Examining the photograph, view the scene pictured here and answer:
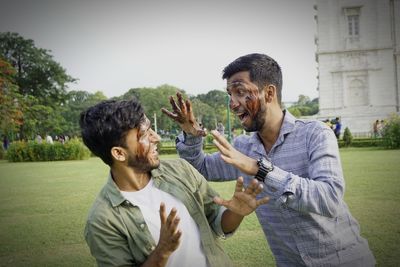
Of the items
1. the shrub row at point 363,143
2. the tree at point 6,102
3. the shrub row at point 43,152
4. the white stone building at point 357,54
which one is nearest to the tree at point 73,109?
the tree at point 6,102

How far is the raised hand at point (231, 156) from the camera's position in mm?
2146

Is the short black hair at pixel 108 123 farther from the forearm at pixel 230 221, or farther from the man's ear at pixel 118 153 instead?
the forearm at pixel 230 221

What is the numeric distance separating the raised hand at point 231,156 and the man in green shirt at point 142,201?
0.39 ft

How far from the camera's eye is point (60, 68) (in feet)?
160

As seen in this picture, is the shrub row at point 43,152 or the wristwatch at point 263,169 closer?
the wristwatch at point 263,169

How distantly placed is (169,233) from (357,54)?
38.0m

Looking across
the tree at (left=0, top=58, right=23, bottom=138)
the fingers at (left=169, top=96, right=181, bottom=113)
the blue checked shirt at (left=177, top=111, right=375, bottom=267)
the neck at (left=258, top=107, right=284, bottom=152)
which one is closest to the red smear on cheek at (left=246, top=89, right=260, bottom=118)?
the neck at (left=258, top=107, right=284, bottom=152)

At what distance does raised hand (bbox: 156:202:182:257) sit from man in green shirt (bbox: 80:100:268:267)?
200 mm

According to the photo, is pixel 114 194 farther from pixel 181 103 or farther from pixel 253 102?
pixel 253 102

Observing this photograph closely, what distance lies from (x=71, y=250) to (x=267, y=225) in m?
3.91

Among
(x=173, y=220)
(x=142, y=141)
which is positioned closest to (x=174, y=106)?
(x=142, y=141)

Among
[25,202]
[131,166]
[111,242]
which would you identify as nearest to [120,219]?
[111,242]

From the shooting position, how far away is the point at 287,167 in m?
2.73

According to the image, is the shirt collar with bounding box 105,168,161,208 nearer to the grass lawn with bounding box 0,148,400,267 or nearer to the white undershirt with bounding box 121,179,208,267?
the white undershirt with bounding box 121,179,208,267
